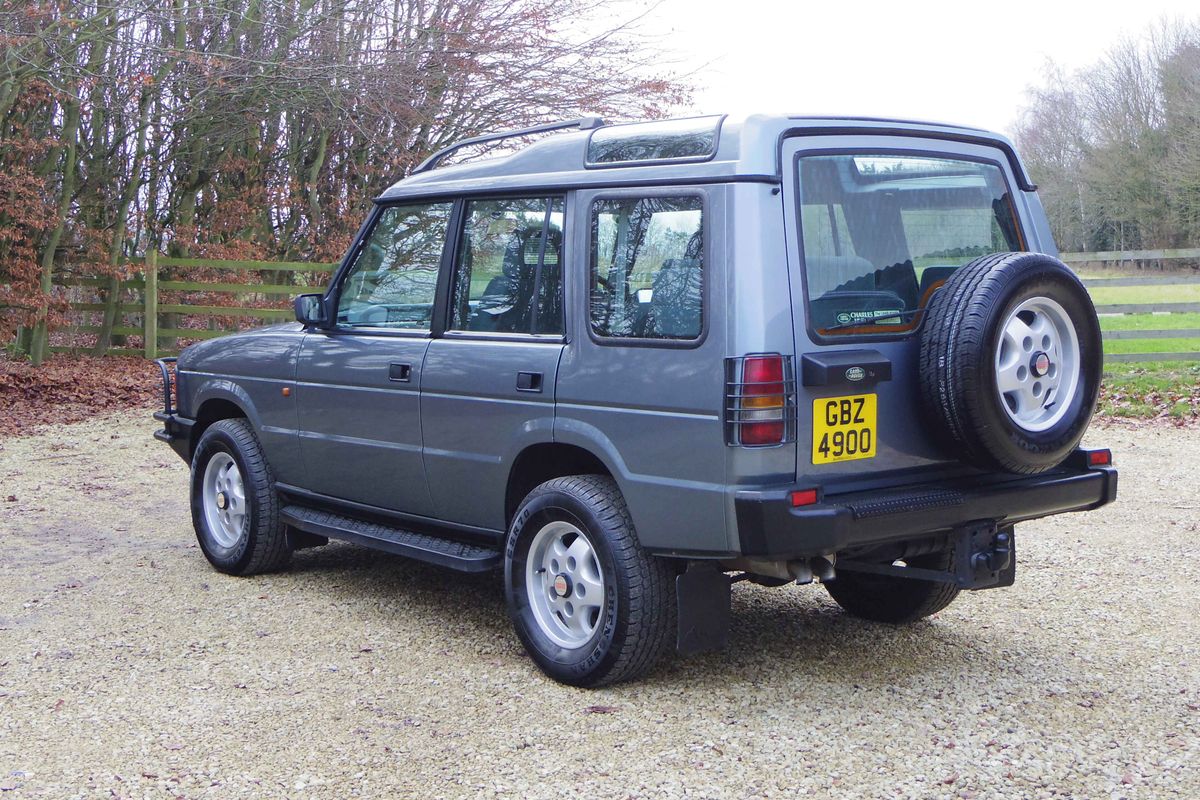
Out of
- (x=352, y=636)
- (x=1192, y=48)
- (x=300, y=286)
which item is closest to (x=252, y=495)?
(x=352, y=636)

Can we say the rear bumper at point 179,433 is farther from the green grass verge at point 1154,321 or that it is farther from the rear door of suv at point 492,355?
the green grass verge at point 1154,321

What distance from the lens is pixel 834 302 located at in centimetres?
414

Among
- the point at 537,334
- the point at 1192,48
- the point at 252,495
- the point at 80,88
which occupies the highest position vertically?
the point at 1192,48

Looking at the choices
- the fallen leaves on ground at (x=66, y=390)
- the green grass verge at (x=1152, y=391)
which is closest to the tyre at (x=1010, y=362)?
the green grass verge at (x=1152, y=391)

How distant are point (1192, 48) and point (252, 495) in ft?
121

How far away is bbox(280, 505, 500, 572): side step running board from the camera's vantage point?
5008mm

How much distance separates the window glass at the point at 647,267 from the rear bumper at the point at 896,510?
65cm

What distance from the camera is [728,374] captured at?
12.9 feet

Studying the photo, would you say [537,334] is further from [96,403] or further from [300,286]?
[300,286]

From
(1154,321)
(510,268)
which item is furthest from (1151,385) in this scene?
(510,268)

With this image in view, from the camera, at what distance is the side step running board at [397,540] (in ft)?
16.4

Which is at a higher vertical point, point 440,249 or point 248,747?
point 440,249

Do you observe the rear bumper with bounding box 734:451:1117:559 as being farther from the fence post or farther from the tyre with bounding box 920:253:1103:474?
the fence post

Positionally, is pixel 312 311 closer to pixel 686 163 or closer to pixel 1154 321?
pixel 686 163
